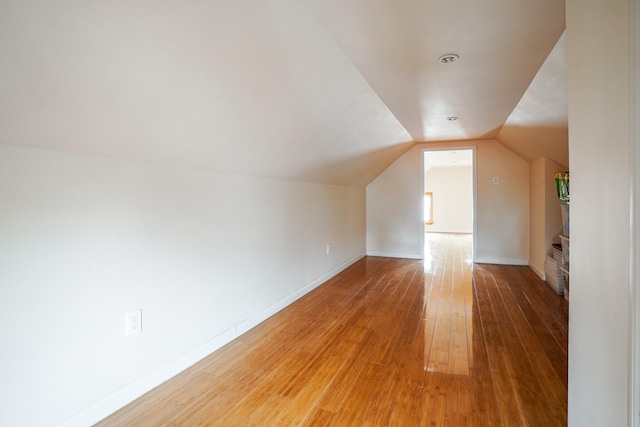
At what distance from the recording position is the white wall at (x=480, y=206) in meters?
5.15

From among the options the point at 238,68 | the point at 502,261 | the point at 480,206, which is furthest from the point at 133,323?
the point at 502,261

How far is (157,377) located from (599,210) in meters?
2.24

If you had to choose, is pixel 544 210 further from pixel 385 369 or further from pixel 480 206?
pixel 385 369

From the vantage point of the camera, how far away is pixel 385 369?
6.88 feet

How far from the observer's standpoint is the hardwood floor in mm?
1653

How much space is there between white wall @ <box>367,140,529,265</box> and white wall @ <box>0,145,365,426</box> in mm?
3605

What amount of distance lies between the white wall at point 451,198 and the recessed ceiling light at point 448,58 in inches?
347

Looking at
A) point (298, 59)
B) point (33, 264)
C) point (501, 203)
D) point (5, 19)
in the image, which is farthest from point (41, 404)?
point (501, 203)

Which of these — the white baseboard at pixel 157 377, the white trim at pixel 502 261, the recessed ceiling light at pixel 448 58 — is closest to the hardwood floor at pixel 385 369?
the white baseboard at pixel 157 377

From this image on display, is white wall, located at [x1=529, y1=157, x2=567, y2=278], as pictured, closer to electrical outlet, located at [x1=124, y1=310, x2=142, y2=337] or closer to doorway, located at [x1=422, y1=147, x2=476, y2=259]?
electrical outlet, located at [x1=124, y1=310, x2=142, y2=337]

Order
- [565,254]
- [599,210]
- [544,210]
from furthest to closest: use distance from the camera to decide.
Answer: [544,210]
[565,254]
[599,210]

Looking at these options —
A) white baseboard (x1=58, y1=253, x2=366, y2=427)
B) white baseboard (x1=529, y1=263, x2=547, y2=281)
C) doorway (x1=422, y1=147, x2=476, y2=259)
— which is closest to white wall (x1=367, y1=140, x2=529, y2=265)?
white baseboard (x1=529, y1=263, x2=547, y2=281)

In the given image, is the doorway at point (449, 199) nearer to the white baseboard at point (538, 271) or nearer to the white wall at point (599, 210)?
the white baseboard at point (538, 271)

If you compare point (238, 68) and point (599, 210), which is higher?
point (238, 68)
